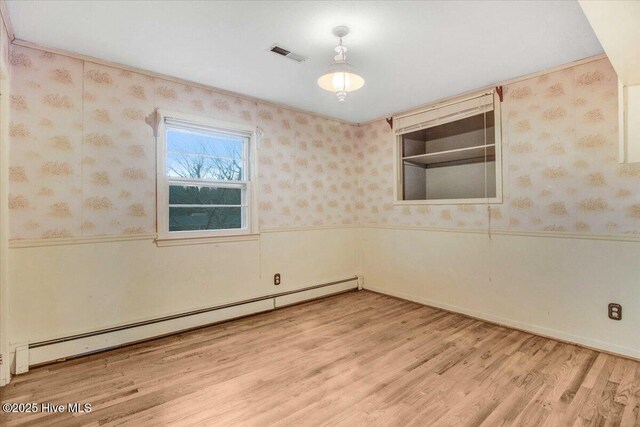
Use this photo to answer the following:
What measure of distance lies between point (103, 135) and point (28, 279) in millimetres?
1234

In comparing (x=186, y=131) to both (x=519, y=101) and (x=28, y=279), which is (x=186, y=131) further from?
(x=519, y=101)

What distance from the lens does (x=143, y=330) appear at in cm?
276

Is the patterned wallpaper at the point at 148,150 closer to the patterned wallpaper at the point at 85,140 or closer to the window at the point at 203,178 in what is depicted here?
the patterned wallpaper at the point at 85,140

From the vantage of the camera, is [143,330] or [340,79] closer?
[340,79]

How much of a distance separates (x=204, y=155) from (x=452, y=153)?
112 inches

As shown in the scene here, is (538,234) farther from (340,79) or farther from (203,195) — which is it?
(203,195)

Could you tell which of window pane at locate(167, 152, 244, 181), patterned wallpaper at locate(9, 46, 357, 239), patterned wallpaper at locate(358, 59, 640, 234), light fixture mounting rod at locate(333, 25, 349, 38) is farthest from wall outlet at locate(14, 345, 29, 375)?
patterned wallpaper at locate(358, 59, 640, 234)

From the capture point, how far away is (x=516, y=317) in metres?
3.01

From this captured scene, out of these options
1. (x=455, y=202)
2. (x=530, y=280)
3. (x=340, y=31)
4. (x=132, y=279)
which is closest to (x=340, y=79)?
(x=340, y=31)

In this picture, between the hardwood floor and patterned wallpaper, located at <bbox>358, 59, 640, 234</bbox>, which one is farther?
patterned wallpaper, located at <bbox>358, 59, 640, 234</bbox>

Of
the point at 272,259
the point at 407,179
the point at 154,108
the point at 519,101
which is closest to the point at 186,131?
the point at 154,108

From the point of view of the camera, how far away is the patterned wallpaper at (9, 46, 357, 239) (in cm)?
229

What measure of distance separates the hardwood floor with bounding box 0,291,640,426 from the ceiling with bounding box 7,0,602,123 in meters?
2.40

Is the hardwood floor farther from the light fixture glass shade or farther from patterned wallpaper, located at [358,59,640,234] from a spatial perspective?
the light fixture glass shade
